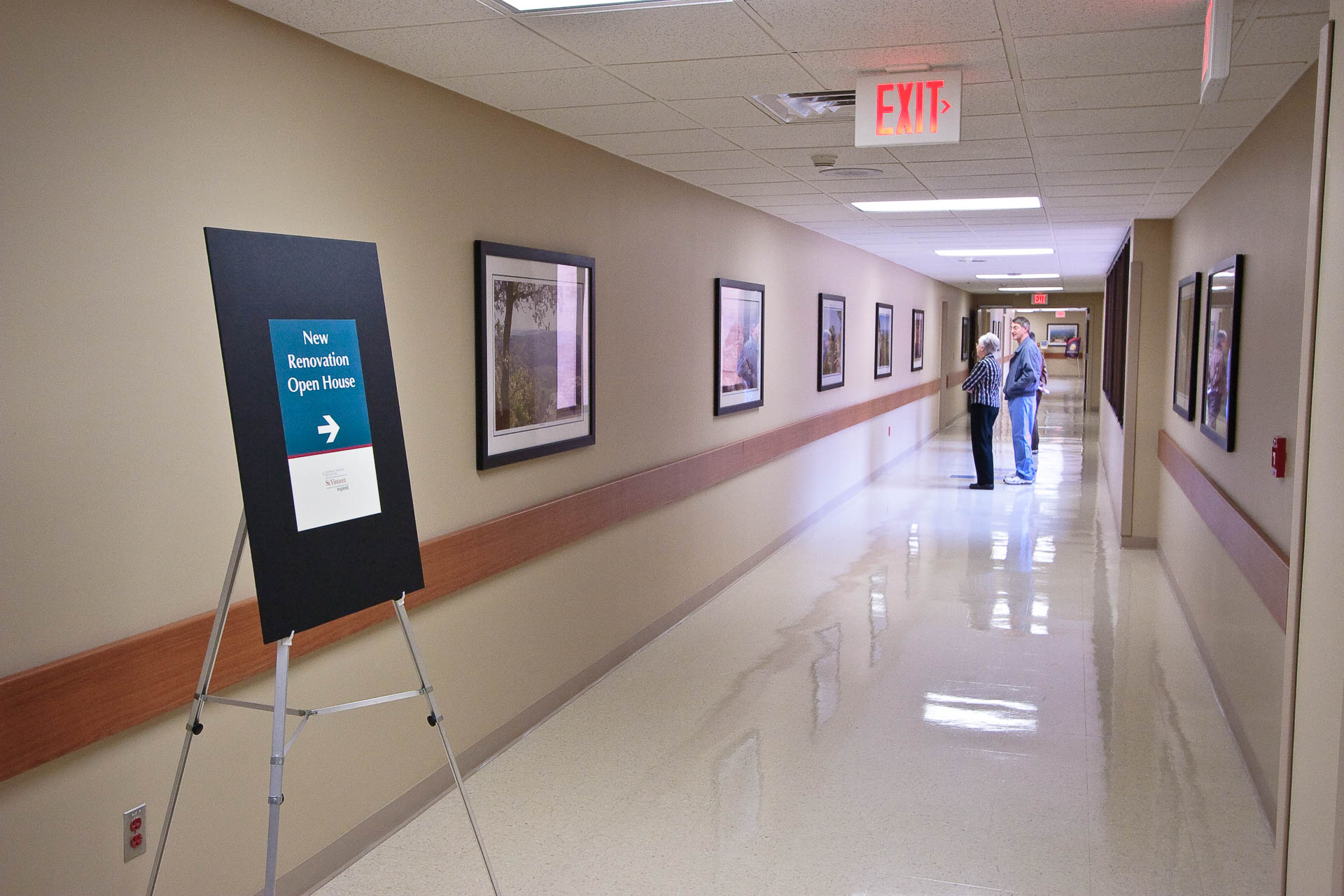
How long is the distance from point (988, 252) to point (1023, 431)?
2.19 m

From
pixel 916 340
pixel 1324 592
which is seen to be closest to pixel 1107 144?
pixel 1324 592

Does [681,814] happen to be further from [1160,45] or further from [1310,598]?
[1160,45]

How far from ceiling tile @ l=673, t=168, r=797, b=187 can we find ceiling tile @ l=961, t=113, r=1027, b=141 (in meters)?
1.24

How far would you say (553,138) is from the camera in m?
4.41

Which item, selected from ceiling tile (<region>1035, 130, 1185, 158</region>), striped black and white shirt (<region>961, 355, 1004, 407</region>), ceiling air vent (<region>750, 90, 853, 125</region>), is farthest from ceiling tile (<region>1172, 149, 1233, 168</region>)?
striped black and white shirt (<region>961, 355, 1004, 407</region>)

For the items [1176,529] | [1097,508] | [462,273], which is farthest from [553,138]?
[1097,508]

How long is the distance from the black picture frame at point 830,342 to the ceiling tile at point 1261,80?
5.40m

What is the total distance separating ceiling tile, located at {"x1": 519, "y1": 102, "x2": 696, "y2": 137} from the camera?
12.9 feet

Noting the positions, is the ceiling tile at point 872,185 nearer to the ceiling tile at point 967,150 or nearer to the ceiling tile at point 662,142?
the ceiling tile at point 967,150

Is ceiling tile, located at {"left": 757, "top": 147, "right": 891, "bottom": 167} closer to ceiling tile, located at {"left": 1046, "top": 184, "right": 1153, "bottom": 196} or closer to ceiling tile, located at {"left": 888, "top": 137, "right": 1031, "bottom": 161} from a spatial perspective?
ceiling tile, located at {"left": 888, "top": 137, "right": 1031, "bottom": 161}

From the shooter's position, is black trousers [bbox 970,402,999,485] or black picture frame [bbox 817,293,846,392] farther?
black trousers [bbox 970,402,999,485]

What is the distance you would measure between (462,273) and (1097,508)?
7940mm

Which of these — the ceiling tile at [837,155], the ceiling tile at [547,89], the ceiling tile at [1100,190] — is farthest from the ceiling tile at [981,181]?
the ceiling tile at [547,89]

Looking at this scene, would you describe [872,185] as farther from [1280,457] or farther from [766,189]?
[1280,457]
